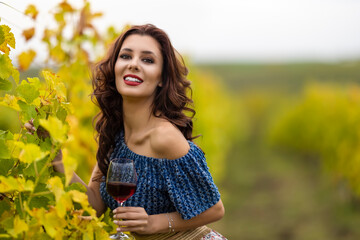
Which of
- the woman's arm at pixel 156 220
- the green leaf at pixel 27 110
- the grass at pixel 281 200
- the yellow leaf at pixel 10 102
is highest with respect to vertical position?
the yellow leaf at pixel 10 102

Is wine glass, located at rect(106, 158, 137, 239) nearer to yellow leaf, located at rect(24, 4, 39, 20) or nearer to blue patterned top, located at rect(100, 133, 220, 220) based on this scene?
blue patterned top, located at rect(100, 133, 220, 220)

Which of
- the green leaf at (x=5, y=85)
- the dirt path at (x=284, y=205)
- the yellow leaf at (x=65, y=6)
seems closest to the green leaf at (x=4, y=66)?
the green leaf at (x=5, y=85)

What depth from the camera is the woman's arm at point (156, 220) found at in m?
1.84

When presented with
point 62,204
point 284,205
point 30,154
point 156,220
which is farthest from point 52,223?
point 284,205

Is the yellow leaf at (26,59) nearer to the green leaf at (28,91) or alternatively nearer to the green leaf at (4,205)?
the green leaf at (28,91)

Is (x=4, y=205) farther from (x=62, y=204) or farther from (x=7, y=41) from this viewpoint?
(x=7, y=41)

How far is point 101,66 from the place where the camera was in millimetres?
2467

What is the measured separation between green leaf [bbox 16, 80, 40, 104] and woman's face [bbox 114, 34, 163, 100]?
671 millimetres

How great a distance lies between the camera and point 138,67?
2.19 meters

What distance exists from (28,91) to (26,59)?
7.03ft

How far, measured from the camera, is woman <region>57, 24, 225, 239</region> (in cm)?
208

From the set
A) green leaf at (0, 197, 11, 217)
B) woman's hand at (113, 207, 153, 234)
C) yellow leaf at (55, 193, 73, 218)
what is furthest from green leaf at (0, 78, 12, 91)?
woman's hand at (113, 207, 153, 234)

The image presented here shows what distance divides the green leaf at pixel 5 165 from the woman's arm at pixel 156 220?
49 centimetres

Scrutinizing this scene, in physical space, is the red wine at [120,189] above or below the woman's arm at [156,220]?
above
